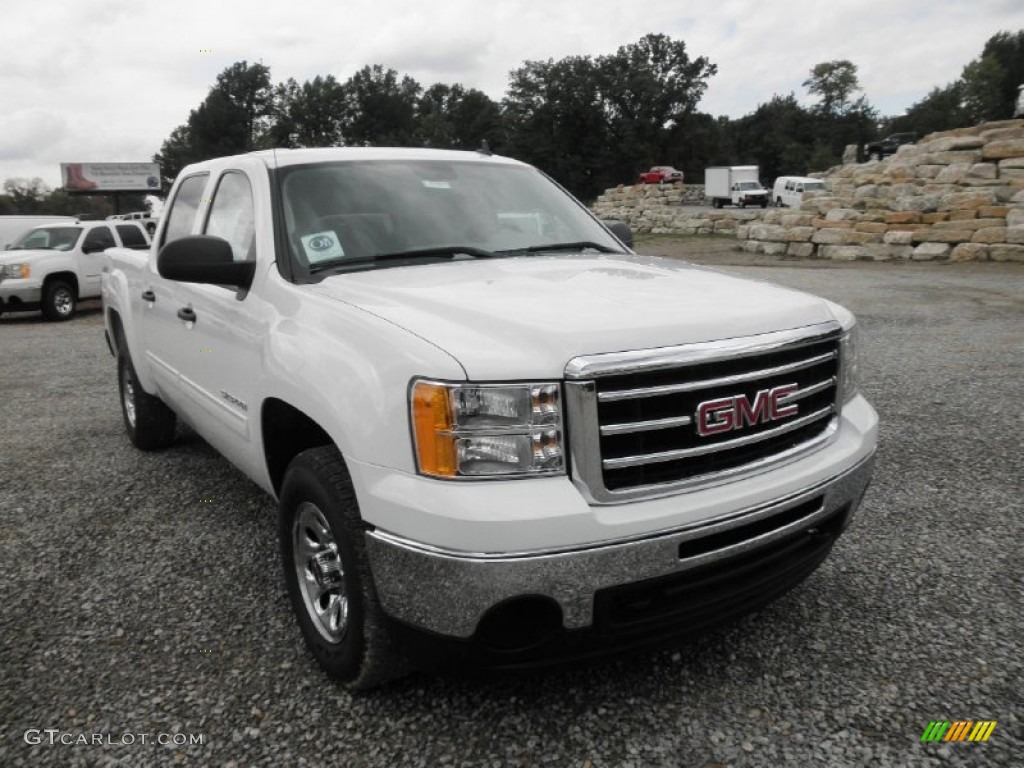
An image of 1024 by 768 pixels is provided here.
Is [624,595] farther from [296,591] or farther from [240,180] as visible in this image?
[240,180]

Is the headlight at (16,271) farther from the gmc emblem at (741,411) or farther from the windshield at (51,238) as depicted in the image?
the gmc emblem at (741,411)

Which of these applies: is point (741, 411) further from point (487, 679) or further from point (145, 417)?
point (145, 417)

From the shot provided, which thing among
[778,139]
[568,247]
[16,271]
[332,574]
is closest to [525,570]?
[332,574]

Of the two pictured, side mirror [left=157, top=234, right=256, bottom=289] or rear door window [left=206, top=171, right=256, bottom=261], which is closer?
side mirror [left=157, top=234, right=256, bottom=289]

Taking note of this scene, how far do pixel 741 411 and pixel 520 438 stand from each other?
0.69 metres

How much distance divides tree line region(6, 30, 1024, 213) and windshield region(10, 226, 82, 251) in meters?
60.0

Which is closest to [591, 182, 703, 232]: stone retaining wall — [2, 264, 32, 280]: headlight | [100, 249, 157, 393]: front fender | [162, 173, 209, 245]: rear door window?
[2, 264, 32, 280]: headlight

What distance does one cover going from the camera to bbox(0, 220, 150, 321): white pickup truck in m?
14.1

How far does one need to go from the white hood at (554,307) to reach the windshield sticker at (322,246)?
0.62 ft

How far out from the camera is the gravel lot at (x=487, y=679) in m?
2.31

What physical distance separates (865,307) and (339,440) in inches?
452

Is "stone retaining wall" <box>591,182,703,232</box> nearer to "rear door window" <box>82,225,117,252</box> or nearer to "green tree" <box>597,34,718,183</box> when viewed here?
"rear door window" <box>82,225,117,252</box>

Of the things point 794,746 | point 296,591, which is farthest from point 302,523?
point 794,746

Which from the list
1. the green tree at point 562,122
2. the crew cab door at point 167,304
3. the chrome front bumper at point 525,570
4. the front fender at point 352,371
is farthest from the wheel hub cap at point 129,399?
the green tree at point 562,122
